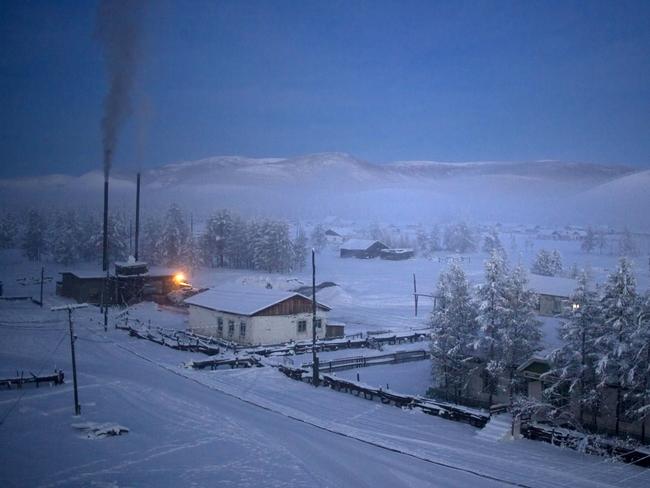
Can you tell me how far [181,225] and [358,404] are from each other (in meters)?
82.4

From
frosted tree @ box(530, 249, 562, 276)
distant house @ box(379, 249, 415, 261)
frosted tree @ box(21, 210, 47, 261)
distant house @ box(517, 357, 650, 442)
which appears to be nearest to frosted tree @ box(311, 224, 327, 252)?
distant house @ box(379, 249, 415, 261)

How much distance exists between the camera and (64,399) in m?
26.4

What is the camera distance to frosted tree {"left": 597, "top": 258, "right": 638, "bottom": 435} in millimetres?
23047

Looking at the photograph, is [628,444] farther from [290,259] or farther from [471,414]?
[290,259]

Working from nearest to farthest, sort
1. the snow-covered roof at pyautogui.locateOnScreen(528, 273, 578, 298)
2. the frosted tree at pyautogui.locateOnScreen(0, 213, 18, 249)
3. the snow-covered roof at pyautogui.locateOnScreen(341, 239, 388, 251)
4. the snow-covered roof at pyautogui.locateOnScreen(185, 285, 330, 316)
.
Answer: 1. the snow-covered roof at pyautogui.locateOnScreen(185, 285, 330, 316)
2. the snow-covered roof at pyautogui.locateOnScreen(528, 273, 578, 298)
3. the frosted tree at pyautogui.locateOnScreen(0, 213, 18, 249)
4. the snow-covered roof at pyautogui.locateOnScreen(341, 239, 388, 251)

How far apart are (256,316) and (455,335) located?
58.1 ft

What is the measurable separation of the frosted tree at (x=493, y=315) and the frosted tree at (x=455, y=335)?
123 centimetres

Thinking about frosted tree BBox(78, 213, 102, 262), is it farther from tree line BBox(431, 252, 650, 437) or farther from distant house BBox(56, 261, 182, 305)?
tree line BBox(431, 252, 650, 437)

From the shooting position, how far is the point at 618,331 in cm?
2345

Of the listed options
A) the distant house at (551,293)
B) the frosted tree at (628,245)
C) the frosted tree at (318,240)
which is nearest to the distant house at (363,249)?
the frosted tree at (318,240)

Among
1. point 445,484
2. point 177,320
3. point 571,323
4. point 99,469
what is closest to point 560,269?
point 177,320

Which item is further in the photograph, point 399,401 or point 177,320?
point 177,320

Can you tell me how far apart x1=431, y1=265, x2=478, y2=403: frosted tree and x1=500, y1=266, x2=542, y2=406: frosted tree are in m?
2.24

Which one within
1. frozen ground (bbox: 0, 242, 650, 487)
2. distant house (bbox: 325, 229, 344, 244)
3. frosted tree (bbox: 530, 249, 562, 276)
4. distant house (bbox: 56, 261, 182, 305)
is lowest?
frozen ground (bbox: 0, 242, 650, 487)
